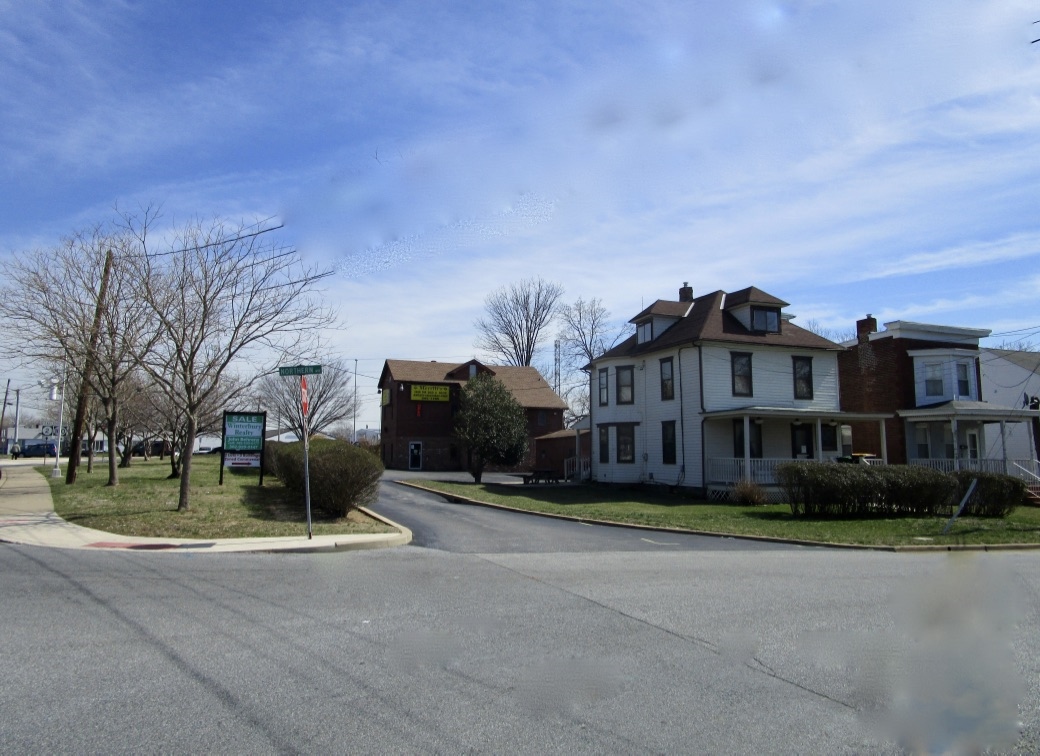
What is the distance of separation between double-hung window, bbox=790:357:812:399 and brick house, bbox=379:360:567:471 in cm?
2407

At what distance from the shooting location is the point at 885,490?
72.7 feet

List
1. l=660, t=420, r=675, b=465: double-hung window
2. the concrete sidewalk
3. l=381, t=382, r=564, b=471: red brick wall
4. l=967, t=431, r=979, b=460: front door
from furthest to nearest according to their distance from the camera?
l=381, t=382, r=564, b=471: red brick wall < l=967, t=431, r=979, b=460: front door < l=660, t=420, r=675, b=465: double-hung window < the concrete sidewalk

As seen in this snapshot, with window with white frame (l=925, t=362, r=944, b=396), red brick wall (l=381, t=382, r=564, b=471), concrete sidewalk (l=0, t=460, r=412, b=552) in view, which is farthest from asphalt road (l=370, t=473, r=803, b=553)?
A: red brick wall (l=381, t=382, r=564, b=471)

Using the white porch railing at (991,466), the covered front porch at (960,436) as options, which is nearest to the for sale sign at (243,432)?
the white porch railing at (991,466)

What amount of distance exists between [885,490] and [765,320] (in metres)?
11.9

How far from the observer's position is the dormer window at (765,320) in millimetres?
32469

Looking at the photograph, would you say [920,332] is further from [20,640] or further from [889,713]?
[20,640]

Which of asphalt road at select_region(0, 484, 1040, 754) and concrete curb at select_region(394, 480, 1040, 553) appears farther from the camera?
concrete curb at select_region(394, 480, 1040, 553)

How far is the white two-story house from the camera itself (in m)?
30.5

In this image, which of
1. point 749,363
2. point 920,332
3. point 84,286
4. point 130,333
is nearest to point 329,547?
point 130,333

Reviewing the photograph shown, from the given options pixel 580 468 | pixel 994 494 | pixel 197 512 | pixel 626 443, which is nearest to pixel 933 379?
pixel 994 494

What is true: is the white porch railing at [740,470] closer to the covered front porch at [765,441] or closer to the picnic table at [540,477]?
the covered front porch at [765,441]

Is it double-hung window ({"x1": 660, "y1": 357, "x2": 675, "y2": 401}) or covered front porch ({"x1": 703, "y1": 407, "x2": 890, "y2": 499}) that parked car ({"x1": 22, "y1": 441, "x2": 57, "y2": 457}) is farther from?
covered front porch ({"x1": 703, "y1": 407, "x2": 890, "y2": 499})

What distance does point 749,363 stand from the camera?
103 feet
